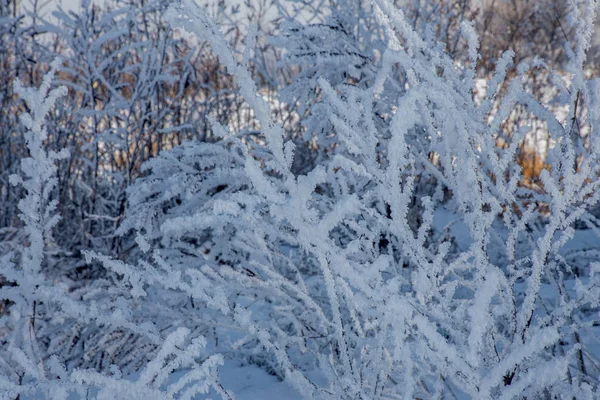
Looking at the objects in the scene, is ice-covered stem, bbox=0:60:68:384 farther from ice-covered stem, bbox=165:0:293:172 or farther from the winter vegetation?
ice-covered stem, bbox=165:0:293:172

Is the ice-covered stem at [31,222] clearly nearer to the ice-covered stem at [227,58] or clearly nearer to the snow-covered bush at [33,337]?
the snow-covered bush at [33,337]

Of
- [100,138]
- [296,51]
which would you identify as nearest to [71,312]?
[296,51]

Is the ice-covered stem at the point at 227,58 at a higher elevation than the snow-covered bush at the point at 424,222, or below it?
higher

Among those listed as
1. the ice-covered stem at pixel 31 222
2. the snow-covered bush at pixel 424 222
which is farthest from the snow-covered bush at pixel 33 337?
the snow-covered bush at pixel 424 222

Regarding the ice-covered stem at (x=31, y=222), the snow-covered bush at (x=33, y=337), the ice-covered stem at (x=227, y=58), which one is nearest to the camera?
the ice-covered stem at (x=227, y=58)

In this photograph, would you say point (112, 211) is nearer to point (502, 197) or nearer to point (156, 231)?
point (156, 231)

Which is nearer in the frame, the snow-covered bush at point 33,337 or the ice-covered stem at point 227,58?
the ice-covered stem at point 227,58

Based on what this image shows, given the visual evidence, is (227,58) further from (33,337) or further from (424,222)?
(33,337)

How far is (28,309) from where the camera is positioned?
147cm

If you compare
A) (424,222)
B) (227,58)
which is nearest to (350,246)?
(424,222)

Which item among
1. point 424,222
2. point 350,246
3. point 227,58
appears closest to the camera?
point 227,58

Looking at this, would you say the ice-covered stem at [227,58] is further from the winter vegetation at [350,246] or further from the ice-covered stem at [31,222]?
the ice-covered stem at [31,222]

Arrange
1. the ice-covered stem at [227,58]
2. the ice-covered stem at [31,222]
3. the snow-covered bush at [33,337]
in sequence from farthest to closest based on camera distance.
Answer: the ice-covered stem at [31,222], the snow-covered bush at [33,337], the ice-covered stem at [227,58]

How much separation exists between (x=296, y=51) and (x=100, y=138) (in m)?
1.26
